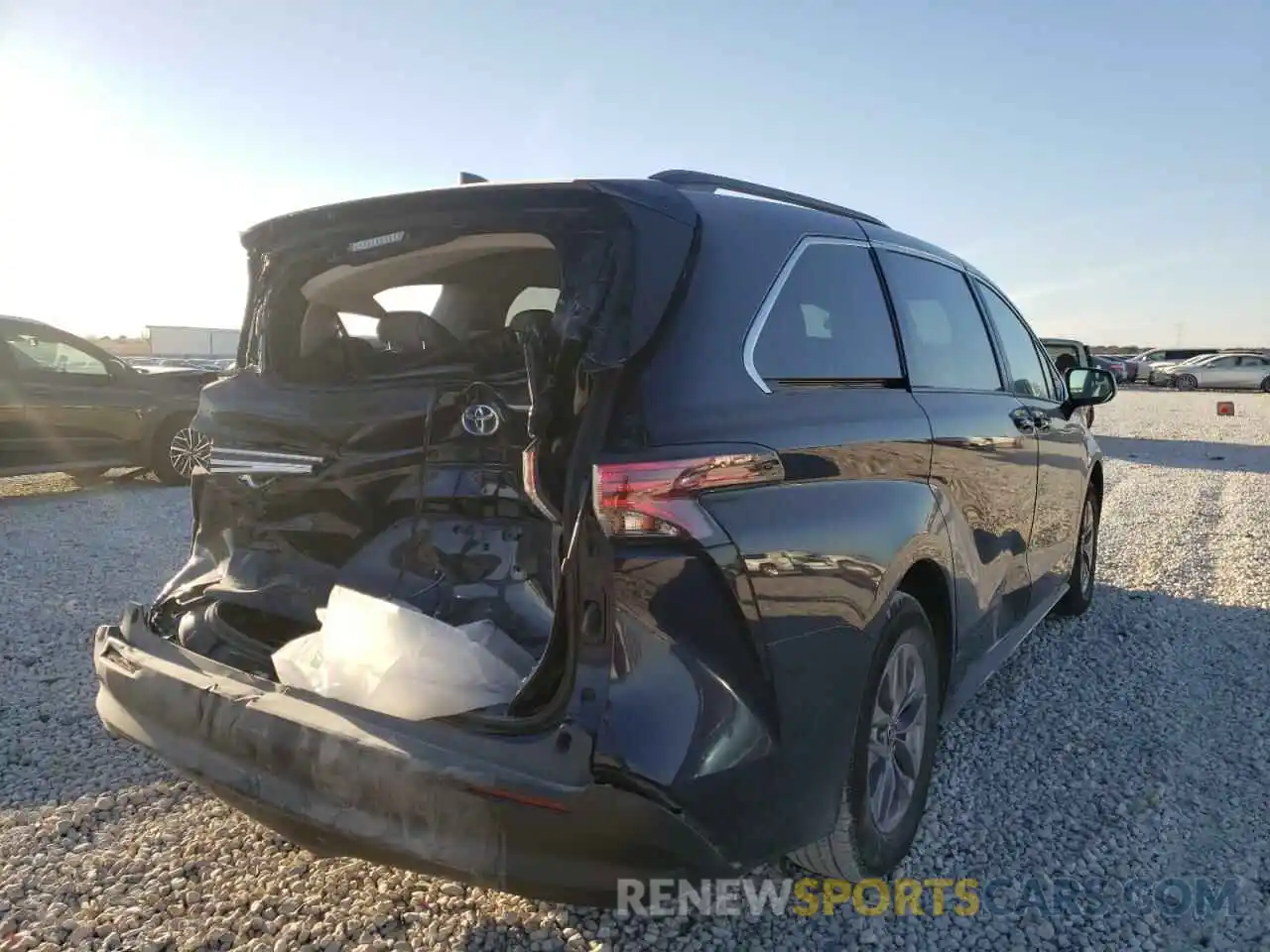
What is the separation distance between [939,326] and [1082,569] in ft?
8.23

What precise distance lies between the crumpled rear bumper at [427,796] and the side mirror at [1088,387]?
3691 millimetres

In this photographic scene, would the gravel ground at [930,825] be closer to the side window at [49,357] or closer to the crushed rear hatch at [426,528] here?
the crushed rear hatch at [426,528]

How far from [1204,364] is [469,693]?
41.5m

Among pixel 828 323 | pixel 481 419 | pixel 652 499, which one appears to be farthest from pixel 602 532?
pixel 828 323

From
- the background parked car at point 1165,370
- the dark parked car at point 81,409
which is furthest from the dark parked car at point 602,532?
the background parked car at point 1165,370

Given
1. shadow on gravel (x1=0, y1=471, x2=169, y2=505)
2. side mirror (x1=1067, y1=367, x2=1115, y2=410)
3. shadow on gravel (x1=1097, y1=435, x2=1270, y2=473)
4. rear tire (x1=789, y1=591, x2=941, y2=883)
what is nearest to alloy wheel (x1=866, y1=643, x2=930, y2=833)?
rear tire (x1=789, y1=591, x2=941, y2=883)

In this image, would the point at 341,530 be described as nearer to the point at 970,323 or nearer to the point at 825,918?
the point at 825,918

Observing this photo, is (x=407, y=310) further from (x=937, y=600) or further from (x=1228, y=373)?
(x=1228, y=373)

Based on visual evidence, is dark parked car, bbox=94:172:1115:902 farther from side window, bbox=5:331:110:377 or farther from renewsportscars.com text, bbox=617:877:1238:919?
side window, bbox=5:331:110:377

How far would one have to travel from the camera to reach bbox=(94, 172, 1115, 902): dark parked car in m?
1.77

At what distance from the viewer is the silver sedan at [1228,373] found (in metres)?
35.0

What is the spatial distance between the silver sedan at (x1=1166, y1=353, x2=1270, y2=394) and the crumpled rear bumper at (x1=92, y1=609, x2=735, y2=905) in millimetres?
41069

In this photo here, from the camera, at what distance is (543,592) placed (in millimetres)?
2322

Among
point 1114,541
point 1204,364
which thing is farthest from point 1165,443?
point 1204,364
